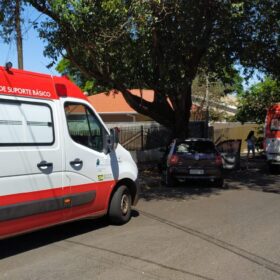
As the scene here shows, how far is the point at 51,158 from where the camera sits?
7211mm

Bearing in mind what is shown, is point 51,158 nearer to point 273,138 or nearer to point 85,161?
point 85,161

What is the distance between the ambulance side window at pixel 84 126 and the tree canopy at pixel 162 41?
12.5ft

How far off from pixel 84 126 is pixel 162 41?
7.95 meters

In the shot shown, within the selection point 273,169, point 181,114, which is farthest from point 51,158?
point 273,169

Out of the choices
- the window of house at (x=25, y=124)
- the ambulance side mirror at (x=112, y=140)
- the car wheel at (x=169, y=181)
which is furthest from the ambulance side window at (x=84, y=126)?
the car wheel at (x=169, y=181)

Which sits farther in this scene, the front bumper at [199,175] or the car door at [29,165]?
the front bumper at [199,175]

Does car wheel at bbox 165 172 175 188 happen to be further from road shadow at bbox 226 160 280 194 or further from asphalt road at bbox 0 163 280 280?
asphalt road at bbox 0 163 280 280

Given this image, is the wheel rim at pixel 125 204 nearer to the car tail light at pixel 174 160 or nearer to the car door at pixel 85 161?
the car door at pixel 85 161

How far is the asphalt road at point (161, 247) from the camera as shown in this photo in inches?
235

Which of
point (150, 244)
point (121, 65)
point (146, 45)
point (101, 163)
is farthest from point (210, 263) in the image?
point (121, 65)

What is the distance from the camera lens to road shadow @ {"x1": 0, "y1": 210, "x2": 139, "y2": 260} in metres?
7.13

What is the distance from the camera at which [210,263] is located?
629cm

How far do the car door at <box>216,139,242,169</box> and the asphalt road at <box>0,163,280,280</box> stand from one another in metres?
7.74

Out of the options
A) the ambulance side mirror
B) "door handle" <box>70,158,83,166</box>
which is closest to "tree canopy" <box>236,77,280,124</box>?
the ambulance side mirror
